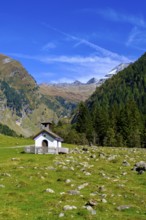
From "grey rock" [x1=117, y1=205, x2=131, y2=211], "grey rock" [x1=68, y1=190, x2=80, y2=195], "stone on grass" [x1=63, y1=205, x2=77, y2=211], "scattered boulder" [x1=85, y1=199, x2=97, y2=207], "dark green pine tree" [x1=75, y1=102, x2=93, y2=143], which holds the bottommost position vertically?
"grey rock" [x1=117, y1=205, x2=131, y2=211]

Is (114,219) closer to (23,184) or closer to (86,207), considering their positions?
(86,207)

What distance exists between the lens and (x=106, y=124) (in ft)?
435

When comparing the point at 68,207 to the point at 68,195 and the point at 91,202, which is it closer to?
the point at 91,202

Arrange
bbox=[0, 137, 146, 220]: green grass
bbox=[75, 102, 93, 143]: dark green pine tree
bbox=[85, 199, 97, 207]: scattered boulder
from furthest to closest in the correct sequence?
bbox=[75, 102, 93, 143]: dark green pine tree, bbox=[85, 199, 97, 207]: scattered boulder, bbox=[0, 137, 146, 220]: green grass

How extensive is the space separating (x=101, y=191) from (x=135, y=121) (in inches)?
4328

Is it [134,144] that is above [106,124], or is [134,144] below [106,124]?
Answer: below

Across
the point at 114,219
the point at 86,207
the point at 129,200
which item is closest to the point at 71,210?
the point at 86,207

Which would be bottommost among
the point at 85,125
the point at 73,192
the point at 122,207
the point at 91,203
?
the point at 122,207

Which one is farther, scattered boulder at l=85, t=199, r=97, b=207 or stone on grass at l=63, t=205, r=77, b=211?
scattered boulder at l=85, t=199, r=97, b=207


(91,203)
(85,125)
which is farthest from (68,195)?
(85,125)

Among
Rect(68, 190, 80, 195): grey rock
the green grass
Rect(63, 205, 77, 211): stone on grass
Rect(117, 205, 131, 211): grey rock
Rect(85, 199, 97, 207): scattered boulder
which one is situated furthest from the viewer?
Rect(68, 190, 80, 195): grey rock

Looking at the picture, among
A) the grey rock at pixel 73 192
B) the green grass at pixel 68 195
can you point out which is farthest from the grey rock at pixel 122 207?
the grey rock at pixel 73 192

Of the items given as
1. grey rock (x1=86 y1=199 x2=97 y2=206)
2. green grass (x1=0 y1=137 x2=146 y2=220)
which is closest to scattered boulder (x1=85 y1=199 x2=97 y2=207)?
grey rock (x1=86 y1=199 x2=97 y2=206)

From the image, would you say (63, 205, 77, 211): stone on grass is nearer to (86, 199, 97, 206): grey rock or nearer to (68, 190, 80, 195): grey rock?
(86, 199, 97, 206): grey rock
